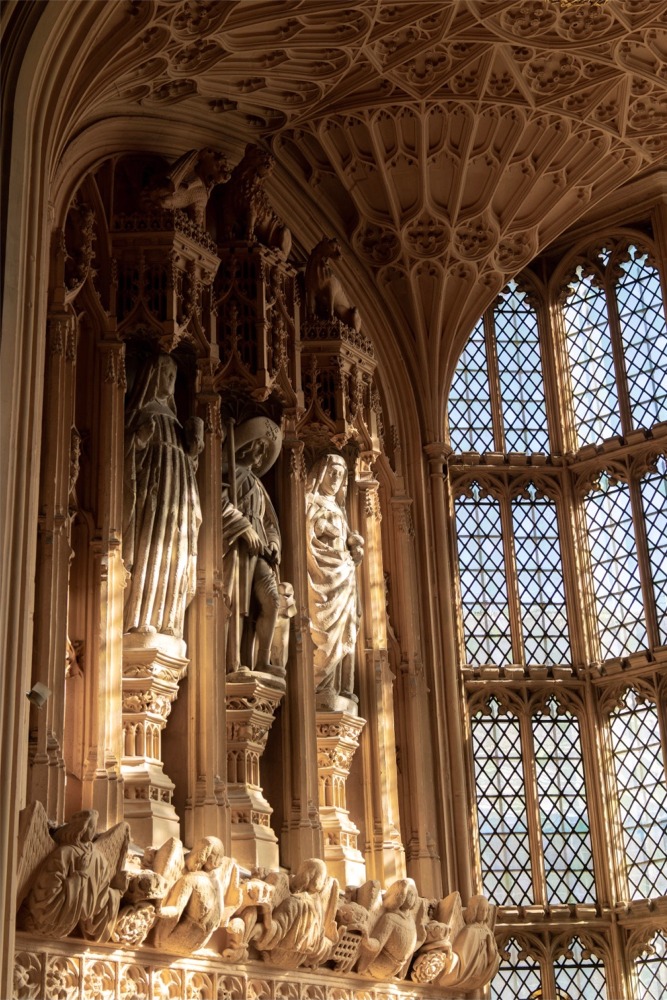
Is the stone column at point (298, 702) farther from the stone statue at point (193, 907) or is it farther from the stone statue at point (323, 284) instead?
the stone statue at point (193, 907)

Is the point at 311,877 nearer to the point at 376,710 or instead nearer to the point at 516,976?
the point at 376,710

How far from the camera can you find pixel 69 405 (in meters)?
14.0

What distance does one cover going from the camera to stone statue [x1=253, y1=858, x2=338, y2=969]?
44.0 feet

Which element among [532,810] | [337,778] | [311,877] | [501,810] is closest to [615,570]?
[532,810]

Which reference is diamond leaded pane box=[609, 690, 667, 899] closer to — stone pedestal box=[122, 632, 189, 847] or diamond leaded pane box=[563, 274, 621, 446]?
diamond leaded pane box=[563, 274, 621, 446]

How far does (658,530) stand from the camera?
20141 millimetres

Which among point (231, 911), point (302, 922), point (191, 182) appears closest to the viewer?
point (231, 911)

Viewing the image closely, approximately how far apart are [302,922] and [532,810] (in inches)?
245

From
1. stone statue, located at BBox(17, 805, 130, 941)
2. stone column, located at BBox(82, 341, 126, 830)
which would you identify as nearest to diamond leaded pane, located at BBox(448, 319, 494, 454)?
stone column, located at BBox(82, 341, 126, 830)

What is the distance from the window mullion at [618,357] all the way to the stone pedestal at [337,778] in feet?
21.0

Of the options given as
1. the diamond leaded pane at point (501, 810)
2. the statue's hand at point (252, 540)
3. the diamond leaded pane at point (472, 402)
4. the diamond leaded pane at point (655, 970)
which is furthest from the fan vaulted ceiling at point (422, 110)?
the diamond leaded pane at point (655, 970)

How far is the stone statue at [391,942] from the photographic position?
579 inches

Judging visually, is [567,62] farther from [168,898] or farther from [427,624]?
[168,898]

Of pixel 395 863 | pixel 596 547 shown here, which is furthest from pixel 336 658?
pixel 596 547
